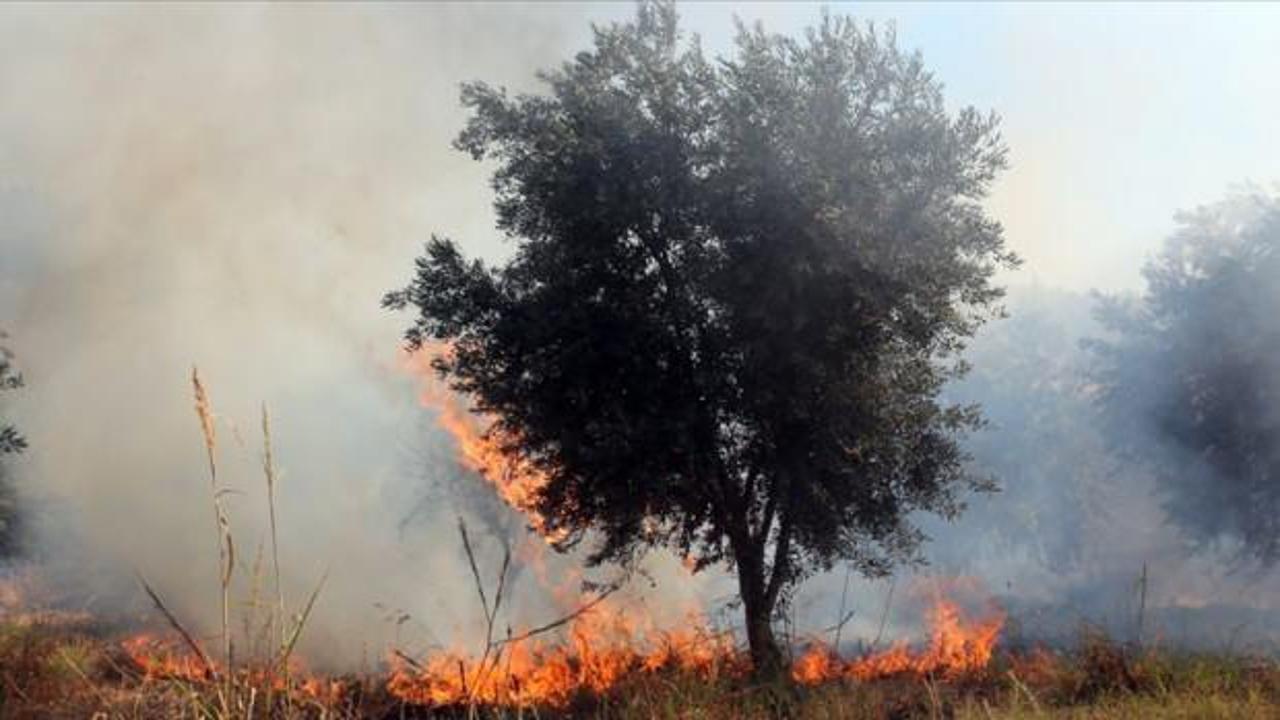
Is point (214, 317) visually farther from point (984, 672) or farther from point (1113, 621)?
point (1113, 621)

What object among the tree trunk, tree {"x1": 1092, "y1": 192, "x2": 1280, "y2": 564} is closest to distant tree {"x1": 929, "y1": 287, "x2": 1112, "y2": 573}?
tree {"x1": 1092, "y1": 192, "x2": 1280, "y2": 564}

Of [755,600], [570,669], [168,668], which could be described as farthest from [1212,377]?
[168,668]

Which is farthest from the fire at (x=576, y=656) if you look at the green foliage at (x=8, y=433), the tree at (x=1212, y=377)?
the green foliage at (x=8, y=433)

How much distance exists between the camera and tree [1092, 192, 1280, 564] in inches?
1163

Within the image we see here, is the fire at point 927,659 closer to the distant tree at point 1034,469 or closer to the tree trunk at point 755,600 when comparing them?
the tree trunk at point 755,600

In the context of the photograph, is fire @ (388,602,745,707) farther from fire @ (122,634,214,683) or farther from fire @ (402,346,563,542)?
fire @ (402,346,563,542)

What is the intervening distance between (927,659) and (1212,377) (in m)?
17.7

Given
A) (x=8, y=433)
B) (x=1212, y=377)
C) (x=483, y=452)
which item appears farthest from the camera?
(x=1212, y=377)

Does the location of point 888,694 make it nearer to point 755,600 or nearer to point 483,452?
point 755,600

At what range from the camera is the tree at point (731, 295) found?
15273 millimetres

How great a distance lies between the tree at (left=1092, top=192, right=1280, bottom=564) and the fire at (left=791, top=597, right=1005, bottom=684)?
25.6ft

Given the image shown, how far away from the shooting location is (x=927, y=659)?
19.3 meters

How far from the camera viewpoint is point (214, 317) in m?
37.6

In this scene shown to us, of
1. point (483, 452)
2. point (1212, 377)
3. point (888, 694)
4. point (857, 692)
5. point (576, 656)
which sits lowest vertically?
point (888, 694)
